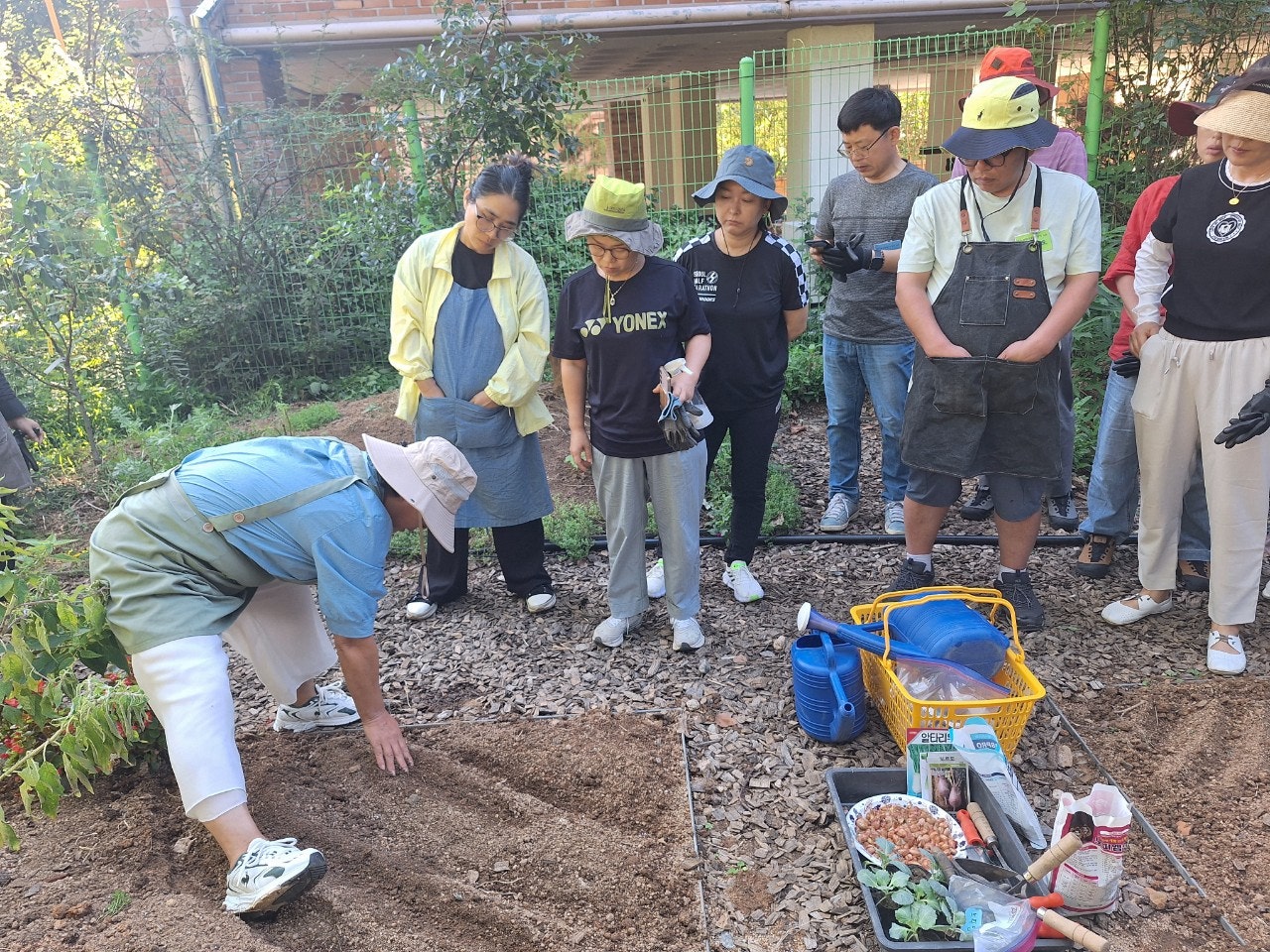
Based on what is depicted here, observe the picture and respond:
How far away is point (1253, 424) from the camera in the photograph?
2711 mm

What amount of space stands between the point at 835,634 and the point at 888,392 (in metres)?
1.69

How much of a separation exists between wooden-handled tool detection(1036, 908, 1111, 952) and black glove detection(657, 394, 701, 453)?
1.69 m

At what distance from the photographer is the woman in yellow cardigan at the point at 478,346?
3.29 m

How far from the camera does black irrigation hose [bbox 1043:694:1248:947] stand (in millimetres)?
2088

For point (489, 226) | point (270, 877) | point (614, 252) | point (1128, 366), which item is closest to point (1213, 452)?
point (1128, 366)

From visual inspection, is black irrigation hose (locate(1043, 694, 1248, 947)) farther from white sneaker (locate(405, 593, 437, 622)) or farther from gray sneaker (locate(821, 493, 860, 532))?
white sneaker (locate(405, 593, 437, 622))

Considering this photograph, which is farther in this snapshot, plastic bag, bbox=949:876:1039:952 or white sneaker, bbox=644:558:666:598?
white sneaker, bbox=644:558:666:598

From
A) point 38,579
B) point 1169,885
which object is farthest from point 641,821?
point 38,579

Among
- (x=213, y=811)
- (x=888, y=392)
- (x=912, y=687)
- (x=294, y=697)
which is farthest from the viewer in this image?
(x=888, y=392)

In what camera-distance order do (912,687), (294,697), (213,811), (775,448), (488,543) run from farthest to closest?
(775,448) → (488,543) → (294,697) → (912,687) → (213,811)

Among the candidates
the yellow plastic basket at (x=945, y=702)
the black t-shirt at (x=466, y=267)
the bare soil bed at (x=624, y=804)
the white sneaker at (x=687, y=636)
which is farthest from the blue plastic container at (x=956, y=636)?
the black t-shirt at (x=466, y=267)

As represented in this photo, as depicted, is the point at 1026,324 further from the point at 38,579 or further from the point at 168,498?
the point at 38,579

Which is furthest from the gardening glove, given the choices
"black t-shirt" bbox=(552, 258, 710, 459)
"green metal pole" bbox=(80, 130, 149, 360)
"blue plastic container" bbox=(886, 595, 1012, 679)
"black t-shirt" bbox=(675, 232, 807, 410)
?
"green metal pole" bbox=(80, 130, 149, 360)

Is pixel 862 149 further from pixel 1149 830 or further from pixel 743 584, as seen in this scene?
pixel 1149 830
